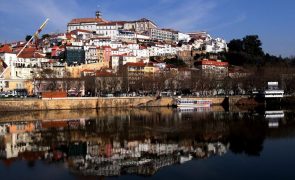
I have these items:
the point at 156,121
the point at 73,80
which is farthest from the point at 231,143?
the point at 73,80

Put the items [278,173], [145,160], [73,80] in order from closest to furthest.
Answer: [278,173] < [145,160] < [73,80]

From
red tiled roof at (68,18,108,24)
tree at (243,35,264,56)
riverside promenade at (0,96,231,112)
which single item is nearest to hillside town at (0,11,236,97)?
red tiled roof at (68,18,108,24)

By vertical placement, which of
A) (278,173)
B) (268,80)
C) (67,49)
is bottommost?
(278,173)

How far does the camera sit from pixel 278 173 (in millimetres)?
16031

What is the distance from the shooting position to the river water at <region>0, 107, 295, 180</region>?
54.1 ft

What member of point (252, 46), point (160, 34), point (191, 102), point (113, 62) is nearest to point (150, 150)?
point (191, 102)

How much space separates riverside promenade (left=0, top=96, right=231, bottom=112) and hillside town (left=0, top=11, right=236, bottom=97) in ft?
6.87

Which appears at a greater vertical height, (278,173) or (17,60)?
Answer: (17,60)

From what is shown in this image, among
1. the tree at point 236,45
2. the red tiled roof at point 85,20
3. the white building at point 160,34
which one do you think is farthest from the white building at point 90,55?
the tree at point 236,45

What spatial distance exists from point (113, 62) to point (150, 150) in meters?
53.1

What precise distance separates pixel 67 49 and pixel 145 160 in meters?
56.8

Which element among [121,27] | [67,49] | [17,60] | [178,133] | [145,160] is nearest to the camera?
[145,160]

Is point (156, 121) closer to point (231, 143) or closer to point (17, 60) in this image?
point (231, 143)

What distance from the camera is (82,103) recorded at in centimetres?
4769
